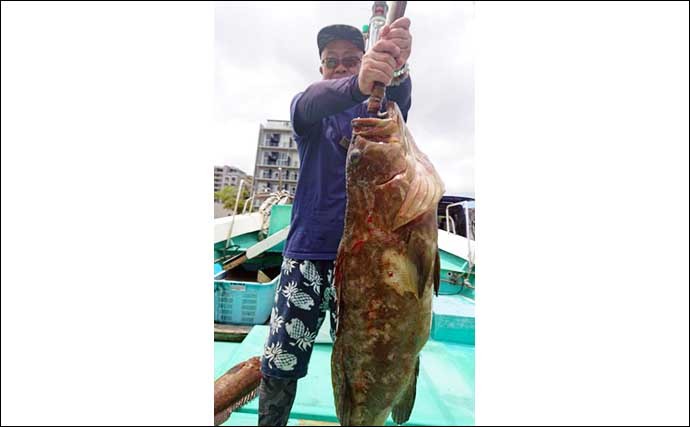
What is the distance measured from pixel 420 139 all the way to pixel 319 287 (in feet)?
2.30

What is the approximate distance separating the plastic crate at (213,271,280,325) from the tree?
0.36m

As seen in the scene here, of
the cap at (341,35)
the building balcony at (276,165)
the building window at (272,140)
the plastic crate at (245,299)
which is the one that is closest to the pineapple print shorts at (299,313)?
the plastic crate at (245,299)

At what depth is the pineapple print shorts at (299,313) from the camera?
52.9 inches

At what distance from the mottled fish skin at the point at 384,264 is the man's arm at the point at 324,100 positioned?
0.36 ft

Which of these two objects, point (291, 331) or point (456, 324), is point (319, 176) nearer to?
point (291, 331)

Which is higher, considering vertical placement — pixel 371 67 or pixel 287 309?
pixel 371 67

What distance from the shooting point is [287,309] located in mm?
1348

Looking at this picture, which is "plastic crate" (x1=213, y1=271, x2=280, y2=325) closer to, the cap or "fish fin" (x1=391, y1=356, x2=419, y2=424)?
"fish fin" (x1=391, y1=356, x2=419, y2=424)

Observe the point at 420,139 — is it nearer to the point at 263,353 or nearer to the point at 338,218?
the point at 338,218

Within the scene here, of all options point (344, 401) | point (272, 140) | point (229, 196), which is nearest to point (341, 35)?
point (272, 140)

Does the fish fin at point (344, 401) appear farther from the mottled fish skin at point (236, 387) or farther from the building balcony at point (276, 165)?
the building balcony at point (276, 165)

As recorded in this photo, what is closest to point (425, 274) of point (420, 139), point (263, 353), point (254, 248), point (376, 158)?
point (376, 158)

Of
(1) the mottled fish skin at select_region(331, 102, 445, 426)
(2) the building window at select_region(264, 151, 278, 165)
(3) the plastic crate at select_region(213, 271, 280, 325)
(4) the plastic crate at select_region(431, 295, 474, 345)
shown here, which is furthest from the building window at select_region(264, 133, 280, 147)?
(4) the plastic crate at select_region(431, 295, 474, 345)

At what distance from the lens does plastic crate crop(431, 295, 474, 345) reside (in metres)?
2.02
